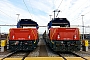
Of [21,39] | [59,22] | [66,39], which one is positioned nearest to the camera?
[66,39]

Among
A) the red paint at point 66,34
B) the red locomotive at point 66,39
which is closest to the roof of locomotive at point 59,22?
the red locomotive at point 66,39

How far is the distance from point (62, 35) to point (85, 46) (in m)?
3.30

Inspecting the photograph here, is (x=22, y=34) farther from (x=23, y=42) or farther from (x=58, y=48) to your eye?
(x=58, y=48)

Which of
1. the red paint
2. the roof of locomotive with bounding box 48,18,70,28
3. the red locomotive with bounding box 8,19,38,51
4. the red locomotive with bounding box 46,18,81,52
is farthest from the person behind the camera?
the roof of locomotive with bounding box 48,18,70,28

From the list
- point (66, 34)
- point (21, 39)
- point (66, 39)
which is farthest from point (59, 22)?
point (21, 39)

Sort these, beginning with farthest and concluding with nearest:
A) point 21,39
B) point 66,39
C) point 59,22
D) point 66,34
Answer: point 59,22
point 21,39
point 66,34
point 66,39

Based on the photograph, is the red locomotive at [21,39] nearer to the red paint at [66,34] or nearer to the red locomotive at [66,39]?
the red locomotive at [66,39]

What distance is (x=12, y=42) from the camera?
14.9m

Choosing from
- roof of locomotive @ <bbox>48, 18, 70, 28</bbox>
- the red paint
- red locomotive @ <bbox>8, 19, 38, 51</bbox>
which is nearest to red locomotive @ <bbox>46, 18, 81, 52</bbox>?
the red paint

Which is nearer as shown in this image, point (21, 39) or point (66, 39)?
point (66, 39)

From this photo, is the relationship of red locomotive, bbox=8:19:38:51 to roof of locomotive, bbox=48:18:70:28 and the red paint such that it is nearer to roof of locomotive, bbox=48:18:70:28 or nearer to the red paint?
the red paint

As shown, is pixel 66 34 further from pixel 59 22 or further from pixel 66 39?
pixel 59 22

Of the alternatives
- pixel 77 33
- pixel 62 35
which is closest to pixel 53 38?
pixel 62 35

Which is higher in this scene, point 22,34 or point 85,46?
point 22,34
